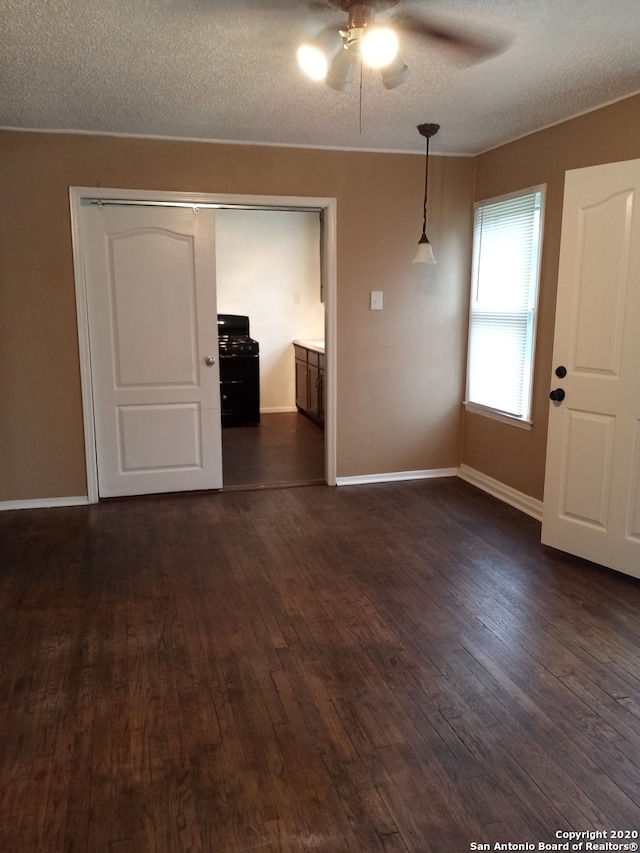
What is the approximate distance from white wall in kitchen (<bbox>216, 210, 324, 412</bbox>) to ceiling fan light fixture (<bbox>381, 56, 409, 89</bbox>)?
15.8ft

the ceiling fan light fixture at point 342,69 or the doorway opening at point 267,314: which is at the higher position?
the ceiling fan light fixture at point 342,69

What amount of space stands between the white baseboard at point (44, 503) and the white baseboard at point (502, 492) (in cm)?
281

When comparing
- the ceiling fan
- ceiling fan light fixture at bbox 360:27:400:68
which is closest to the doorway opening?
the ceiling fan

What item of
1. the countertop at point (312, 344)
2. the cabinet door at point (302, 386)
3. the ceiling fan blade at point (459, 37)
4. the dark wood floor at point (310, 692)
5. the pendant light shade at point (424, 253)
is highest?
the ceiling fan blade at point (459, 37)

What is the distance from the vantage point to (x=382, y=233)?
4.61 meters

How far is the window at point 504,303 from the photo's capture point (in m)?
4.12

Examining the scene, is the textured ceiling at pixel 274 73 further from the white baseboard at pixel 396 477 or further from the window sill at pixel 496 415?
the white baseboard at pixel 396 477

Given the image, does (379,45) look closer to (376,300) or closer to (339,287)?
(339,287)

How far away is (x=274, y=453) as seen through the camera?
18.8 feet

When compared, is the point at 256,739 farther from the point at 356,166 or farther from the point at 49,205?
the point at 356,166

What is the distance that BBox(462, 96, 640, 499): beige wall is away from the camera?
3412mm

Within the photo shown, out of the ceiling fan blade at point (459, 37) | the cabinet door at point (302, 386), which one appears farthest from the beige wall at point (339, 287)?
the cabinet door at point (302, 386)

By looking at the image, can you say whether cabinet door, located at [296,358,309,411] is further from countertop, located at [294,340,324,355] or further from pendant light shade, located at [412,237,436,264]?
pendant light shade, located at [412,237,436,264]

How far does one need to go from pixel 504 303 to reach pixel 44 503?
343 centimetres
